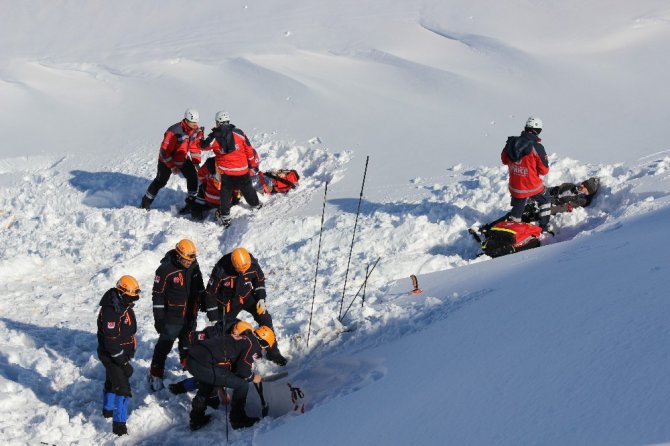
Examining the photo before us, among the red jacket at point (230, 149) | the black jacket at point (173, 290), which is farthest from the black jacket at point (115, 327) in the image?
the red jacket at point (230, 149)

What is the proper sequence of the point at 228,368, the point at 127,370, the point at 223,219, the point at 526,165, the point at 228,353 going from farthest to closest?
the point at 223,219 < the point at 526,165 < the point at 127,370 < the point at 228,368 < the point at 228,353

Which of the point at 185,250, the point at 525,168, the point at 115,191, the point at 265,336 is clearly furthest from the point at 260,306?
the point at 115,191

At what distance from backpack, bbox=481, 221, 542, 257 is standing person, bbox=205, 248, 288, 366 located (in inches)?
120

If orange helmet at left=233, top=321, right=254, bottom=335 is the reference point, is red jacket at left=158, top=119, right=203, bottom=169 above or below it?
above

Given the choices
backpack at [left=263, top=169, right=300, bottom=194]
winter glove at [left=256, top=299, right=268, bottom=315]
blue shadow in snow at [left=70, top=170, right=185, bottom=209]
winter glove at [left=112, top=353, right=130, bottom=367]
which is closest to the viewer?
winter glove at [left=112, top=353, right=130, bottom=367]

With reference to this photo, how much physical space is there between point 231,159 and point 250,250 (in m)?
1.37

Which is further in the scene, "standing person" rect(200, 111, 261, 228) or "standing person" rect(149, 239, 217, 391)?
"standing person" rect(200, 111, 261, 228)

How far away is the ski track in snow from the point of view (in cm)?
779

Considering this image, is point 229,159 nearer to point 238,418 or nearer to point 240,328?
point 240,328

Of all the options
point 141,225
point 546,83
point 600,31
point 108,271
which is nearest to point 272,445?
point 108,271

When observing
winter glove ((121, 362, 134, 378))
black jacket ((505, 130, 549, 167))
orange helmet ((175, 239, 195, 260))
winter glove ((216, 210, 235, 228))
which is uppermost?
black jacket ((505, 130, 549, 167))

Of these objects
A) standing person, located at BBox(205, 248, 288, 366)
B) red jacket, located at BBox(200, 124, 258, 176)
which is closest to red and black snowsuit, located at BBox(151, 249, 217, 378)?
standing person, located at BBox(205, 248, 288, 366)

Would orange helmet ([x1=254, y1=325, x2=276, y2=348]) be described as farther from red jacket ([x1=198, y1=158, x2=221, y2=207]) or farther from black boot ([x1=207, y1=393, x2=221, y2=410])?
red jacket ([x1=198, y1=158, x2=221, y2=207])

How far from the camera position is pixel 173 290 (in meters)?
7.86
